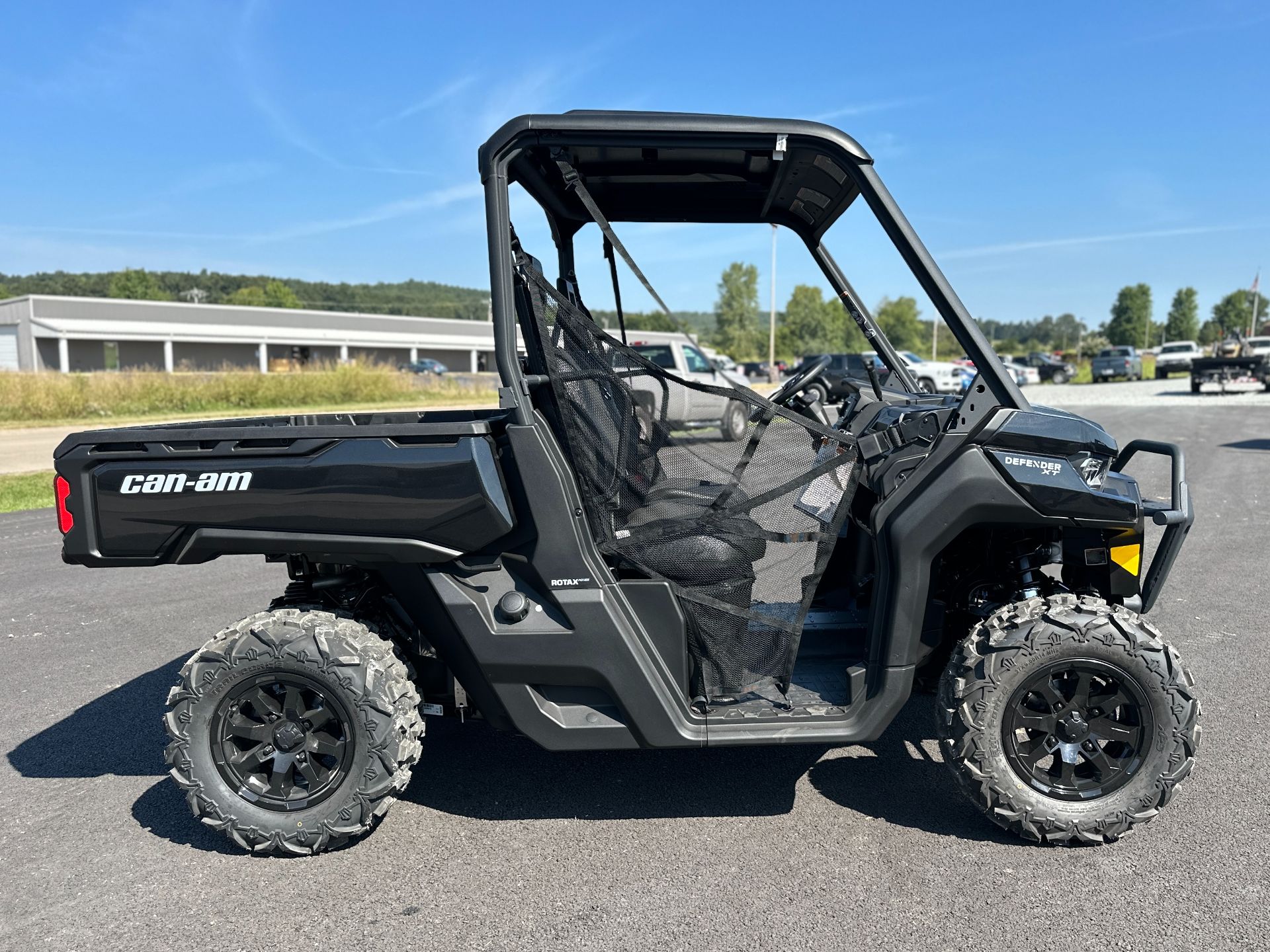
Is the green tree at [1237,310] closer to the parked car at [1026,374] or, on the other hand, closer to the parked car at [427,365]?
the parked car at [1026,374]

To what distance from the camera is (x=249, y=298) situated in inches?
4653

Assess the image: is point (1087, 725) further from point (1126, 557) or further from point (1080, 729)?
point (1126, 557)

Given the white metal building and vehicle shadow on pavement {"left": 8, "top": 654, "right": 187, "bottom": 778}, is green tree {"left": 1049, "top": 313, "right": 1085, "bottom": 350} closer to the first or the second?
the white metal building

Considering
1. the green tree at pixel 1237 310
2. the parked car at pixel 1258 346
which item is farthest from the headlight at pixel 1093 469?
the green tree at pixel 1237 310

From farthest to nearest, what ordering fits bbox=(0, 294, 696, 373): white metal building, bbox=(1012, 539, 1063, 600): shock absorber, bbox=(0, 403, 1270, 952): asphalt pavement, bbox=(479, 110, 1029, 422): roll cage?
bbox=(0, 294, 696, 373): white metal building, bbox=(1012, 539, 1063, 600): shock absorber, bbox=(479, 110, 1029, 422): roll cage, bbox=(0, 403, 1270, 952): asphalt pavement

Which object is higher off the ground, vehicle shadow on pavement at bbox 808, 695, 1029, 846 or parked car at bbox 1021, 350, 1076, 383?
parked car at bbox 1021, 350, 1076, 383

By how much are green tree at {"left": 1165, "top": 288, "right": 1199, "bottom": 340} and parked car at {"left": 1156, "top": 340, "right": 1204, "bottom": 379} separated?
76.8 m

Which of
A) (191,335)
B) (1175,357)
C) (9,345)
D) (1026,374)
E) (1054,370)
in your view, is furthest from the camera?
(191,335)

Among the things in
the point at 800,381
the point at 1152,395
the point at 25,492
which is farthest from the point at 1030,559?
the point at 1152,395

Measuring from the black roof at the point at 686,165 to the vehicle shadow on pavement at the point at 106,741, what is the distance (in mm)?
2805

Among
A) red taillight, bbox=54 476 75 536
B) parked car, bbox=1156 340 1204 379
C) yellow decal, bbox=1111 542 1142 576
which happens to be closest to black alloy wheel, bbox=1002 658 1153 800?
yellow decal, bbox=1111 542 1142 576

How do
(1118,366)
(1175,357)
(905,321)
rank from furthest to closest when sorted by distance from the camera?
(905,321) → (1118,366) → (1175,357)

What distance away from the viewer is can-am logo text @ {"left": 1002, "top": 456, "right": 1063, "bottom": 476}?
291 centimetres

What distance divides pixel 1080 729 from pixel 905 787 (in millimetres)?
701
